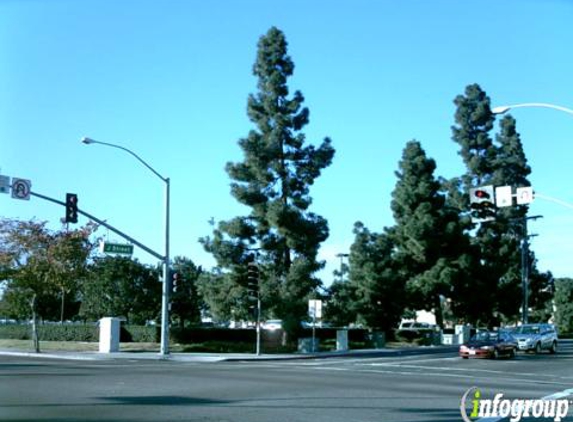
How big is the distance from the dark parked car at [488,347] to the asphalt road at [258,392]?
711 centimetres

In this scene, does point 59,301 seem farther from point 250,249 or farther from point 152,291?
point 250,249

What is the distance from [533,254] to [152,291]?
116 ft

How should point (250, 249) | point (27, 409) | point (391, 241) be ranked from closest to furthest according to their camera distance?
point (27, 409) < point (250, 249) < point (391, 241)

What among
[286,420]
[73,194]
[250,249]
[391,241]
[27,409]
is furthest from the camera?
[391,241]

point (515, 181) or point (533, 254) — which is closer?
point (515, 181)

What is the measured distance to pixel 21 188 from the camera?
90.9 feet

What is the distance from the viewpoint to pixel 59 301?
273ft

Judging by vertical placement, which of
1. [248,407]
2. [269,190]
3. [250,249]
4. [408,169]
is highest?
[408,169]

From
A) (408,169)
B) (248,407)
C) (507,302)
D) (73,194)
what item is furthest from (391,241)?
(248,407)

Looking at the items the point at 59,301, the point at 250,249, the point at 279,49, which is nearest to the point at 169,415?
the point at 250,249

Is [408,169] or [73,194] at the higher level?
[408,169]

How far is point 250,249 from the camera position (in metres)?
44.3

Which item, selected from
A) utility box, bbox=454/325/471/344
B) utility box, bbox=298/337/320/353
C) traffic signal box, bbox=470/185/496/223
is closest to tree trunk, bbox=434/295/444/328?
utility box, bbox=454/325/471/344

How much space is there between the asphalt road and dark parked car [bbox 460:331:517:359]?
7.11 metres
